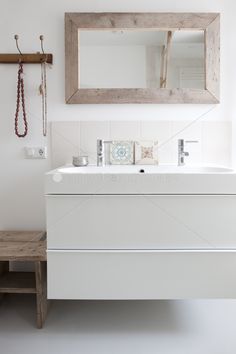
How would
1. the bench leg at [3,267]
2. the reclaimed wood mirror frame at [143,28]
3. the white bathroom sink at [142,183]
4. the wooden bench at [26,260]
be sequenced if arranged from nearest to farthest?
1. the white bathroom sink at [142,183]
2. the wooden bench at [26,260]
3. the bench leg at [3,267]
4. the reclaimed wood mirror frame at [143,28]

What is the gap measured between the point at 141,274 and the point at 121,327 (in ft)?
1.22

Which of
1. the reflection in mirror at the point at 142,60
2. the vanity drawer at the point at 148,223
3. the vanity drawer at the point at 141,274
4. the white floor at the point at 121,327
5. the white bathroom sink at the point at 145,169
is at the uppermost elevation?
the reflection in mirror at the point at 142,60

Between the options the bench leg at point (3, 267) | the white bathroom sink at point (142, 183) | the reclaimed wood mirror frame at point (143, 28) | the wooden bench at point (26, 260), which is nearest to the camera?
the white bathroom sink at point (142, 183)

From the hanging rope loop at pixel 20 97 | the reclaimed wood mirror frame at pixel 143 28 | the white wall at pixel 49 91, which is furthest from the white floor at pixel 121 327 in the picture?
the reclaimed wood mirror frame at pixel 143 28

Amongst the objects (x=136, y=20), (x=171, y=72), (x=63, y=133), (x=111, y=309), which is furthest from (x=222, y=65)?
(x=111, y=309)

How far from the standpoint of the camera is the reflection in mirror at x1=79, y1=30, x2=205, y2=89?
1.90 m

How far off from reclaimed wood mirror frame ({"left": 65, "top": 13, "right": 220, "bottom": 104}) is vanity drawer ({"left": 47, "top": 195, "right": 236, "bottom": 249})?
0.80m

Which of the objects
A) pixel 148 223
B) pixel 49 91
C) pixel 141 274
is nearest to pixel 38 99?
pixel 49 91

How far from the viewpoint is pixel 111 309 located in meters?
1.70

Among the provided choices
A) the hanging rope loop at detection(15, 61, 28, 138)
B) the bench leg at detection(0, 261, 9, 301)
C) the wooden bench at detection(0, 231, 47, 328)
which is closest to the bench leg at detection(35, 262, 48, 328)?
the wooden bench at detection(0, 231, 47, 328)

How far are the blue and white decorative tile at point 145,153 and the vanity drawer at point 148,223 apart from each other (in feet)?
1.95

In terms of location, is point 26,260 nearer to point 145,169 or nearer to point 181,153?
point 145,169

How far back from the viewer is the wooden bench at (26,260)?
1.51 m

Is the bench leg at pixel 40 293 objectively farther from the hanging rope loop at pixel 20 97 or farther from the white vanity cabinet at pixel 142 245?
the hanging rope loop at pixel 20 97
